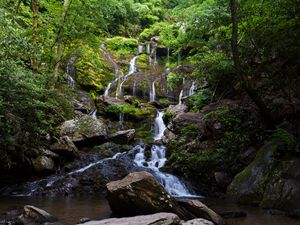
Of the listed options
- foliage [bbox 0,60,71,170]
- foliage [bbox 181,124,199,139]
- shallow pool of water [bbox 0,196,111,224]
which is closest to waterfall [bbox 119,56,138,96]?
foliage [bbox 181,124,199,139]

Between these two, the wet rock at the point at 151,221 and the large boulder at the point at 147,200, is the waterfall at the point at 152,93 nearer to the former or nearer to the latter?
the large boulder at the point at 147,200

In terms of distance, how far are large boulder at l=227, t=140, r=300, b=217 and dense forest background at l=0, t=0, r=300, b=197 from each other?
1.39 feet

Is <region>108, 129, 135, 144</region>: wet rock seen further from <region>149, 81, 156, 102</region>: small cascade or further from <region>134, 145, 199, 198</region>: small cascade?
<region>149, 81, 156, 102</region>: small cascade

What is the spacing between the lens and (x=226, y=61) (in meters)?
12.0

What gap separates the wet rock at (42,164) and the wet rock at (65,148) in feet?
2.18

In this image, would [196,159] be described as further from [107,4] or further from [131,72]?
[131,72]

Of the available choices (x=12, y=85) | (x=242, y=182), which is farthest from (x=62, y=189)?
(x=242, y=182)

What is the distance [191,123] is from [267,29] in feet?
18.4

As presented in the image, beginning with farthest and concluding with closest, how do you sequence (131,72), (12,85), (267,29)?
(131,72) < (267,29) < (12,85)

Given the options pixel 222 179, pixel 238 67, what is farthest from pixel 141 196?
pixel 238 67

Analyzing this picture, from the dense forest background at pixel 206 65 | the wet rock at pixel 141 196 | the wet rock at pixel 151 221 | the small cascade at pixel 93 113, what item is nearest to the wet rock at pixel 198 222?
the wet rock at pixel 151 221

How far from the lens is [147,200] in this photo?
6.80 meters

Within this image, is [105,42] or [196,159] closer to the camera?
[196,159]

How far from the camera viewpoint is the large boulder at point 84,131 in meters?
13.6
